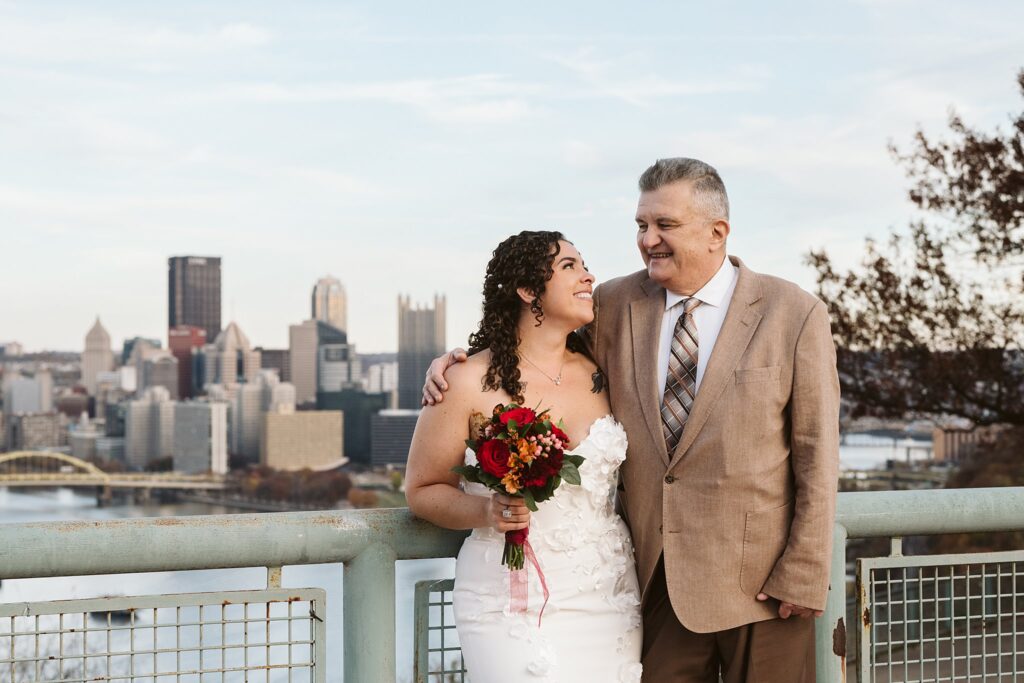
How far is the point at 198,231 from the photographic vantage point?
96250 mm

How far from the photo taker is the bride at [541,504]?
2861 mm

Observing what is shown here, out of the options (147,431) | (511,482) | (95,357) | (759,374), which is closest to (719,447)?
(759,374)

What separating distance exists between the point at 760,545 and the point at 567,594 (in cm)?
52

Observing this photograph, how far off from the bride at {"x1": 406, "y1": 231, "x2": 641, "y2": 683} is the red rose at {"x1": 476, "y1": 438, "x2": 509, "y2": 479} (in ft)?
0.33

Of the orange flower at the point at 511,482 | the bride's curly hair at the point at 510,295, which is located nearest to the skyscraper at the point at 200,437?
the bride's curly hair at the point at 510,295

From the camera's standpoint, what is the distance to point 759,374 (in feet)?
9.38

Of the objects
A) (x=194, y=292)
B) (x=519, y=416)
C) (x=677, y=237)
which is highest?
(x=194, y=292)

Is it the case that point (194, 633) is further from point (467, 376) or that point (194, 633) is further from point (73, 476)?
point (73, 476)

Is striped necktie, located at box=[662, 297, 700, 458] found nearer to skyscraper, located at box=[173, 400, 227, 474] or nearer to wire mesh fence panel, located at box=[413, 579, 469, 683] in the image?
wire mesh fence panel, located at box=[413, 579, 469, 683]

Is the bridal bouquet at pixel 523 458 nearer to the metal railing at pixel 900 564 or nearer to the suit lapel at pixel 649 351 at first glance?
the suit lapel at pixel 649 351

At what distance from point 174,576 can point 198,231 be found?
206 ft

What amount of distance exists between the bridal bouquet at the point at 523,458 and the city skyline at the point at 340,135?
129 ft

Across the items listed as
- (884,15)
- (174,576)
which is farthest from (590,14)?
(174,576)

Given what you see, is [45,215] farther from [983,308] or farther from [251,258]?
[983,308]
